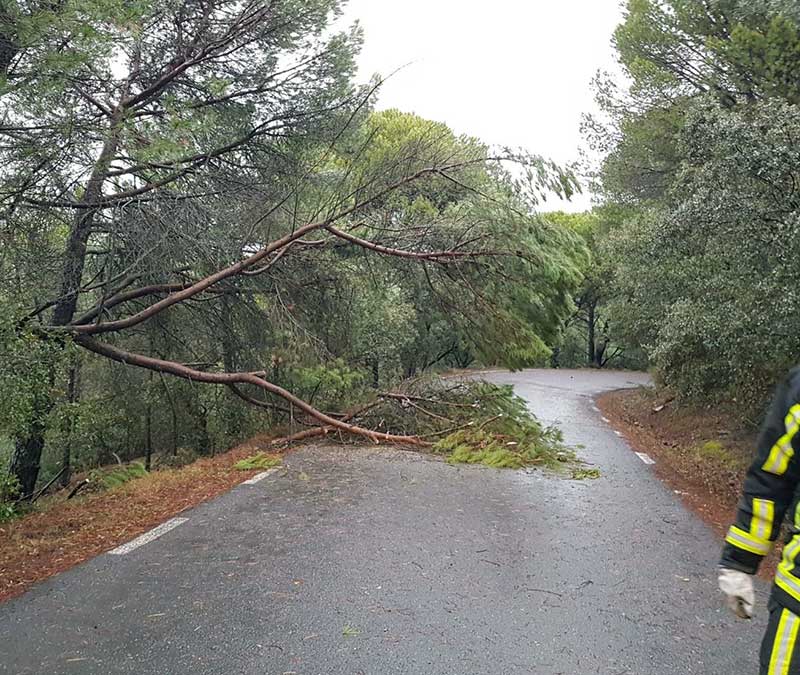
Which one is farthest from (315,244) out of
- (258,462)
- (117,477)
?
(117,477)

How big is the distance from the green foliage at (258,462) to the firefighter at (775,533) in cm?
804

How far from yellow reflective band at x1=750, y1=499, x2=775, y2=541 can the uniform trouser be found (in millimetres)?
233

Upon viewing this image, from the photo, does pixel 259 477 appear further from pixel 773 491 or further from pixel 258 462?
pixel 773 491

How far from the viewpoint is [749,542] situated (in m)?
2.45

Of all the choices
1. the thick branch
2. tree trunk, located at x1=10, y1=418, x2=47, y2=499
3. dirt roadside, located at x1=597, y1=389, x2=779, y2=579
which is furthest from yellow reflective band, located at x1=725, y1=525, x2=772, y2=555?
tree trunk, located at x1=10, y1=418, x2=47, y2=499

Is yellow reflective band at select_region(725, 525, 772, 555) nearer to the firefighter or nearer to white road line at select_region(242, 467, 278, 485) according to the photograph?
the firefighter

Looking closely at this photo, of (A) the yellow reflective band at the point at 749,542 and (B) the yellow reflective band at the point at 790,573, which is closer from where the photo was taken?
(B) the yellow reflective band at the point at 790,573

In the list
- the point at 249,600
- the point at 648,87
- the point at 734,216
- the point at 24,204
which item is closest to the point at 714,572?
the point at 249,600

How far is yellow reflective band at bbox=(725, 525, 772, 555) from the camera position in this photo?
243 centimetres

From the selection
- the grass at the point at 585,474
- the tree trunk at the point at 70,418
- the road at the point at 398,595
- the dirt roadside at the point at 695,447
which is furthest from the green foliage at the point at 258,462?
the dirt roadside at the point at 695,447

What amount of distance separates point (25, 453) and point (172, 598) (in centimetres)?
785

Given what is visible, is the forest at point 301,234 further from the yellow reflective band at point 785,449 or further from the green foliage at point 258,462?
the yellow reflective band at point 785,449

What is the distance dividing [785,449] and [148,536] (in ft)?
18.7

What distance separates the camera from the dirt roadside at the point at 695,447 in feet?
27.3
